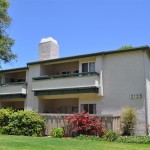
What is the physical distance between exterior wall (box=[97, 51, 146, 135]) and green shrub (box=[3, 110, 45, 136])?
5608 millimetres

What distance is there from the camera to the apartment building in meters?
21.1

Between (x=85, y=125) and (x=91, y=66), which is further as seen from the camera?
(x=91, y=66)

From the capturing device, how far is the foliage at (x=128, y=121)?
20.3 metres

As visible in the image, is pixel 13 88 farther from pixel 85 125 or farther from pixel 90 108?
pixel 85 125

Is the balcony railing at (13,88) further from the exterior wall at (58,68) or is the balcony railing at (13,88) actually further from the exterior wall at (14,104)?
the exterior wall at (14,104)

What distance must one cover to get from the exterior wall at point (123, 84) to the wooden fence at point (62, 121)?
188 centimetres

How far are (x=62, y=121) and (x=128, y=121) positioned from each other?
17.6 ft

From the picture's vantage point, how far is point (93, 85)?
22.4 m

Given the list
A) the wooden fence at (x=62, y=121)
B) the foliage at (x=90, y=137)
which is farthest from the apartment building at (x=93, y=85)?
the foliage at (x=90, y=137)

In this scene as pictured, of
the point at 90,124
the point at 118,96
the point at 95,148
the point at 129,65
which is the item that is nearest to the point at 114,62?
the point at 129,65

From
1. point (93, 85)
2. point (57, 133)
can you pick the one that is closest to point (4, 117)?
point (57, 133)

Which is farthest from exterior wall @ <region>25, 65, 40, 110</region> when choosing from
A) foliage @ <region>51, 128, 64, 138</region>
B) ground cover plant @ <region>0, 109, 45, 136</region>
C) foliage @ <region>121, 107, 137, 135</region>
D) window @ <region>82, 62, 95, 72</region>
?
foliage @ <region>121, 107, 137, 135</region>

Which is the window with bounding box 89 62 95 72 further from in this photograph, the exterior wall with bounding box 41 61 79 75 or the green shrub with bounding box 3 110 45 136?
the green shrub with bounding box 3 110 45 136

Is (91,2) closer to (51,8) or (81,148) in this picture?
(51,8)
